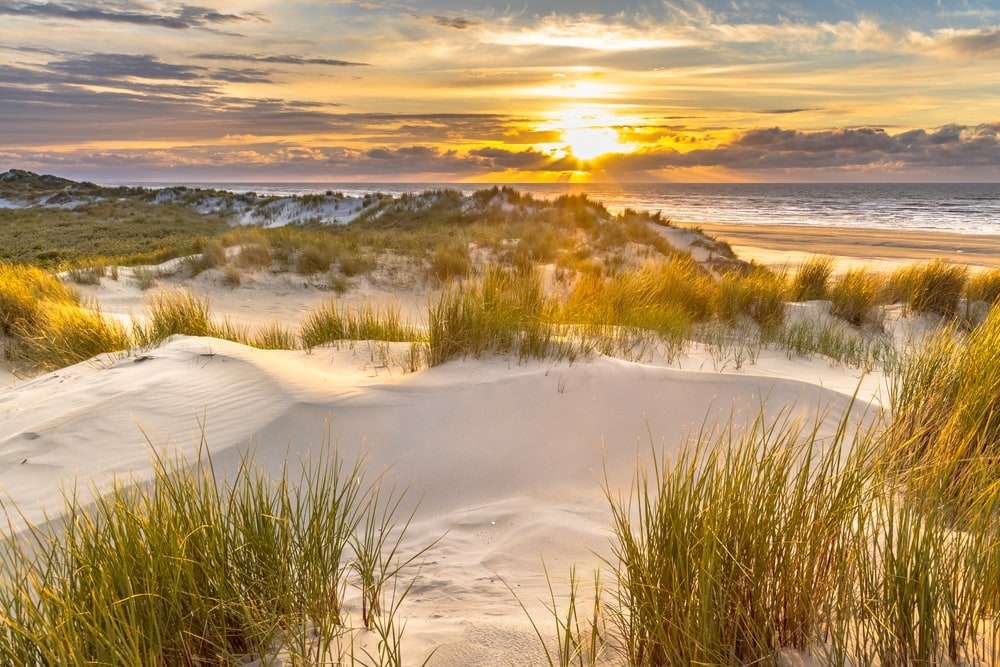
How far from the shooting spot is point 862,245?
22062 mm

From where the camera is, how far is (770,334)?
6656 millimetres

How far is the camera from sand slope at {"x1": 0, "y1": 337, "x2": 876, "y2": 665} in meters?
2.81

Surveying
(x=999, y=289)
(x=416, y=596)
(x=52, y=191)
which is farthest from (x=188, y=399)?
(x=52, y=191)

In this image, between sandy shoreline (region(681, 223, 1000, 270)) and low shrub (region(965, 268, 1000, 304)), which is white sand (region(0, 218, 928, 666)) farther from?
sandy shoreline (region(681, 223, 1000, 270))

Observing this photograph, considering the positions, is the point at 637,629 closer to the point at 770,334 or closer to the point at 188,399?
the point at 188,399

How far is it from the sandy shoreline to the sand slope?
1348 cm

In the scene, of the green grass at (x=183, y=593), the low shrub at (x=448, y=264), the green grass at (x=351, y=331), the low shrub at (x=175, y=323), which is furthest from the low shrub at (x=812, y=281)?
the green grass at (x=183, y=593)

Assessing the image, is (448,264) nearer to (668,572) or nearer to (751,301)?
(751,301)

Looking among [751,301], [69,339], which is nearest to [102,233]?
[69,339]

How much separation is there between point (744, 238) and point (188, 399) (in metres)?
25.5

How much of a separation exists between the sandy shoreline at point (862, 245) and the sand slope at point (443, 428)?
13481mm

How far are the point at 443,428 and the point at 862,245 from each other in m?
23.2

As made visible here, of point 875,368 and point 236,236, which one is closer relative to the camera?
point 875,368

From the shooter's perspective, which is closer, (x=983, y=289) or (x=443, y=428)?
(x=443, y=428)
